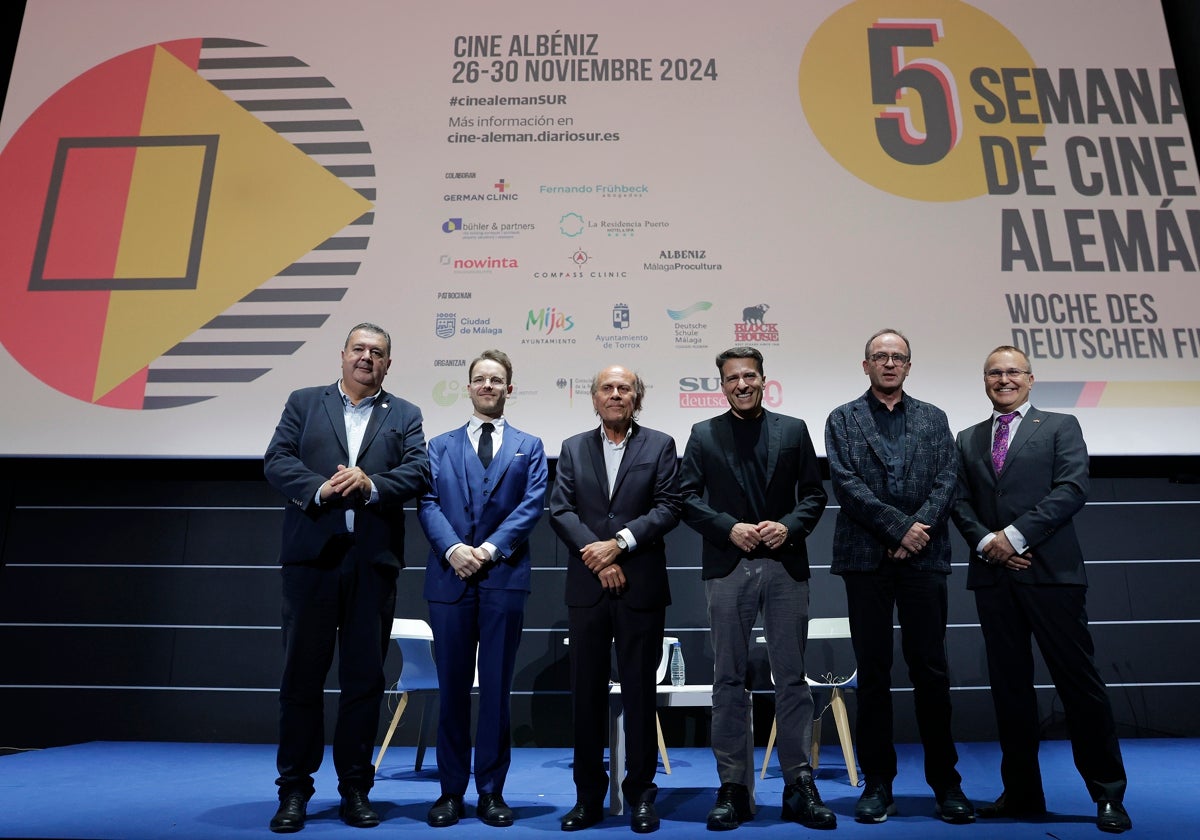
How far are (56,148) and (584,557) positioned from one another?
4148mm

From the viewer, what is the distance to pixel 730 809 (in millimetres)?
2631

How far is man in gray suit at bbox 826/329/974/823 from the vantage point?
109 inches

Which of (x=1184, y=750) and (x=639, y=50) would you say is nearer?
(x=1184, y=750)

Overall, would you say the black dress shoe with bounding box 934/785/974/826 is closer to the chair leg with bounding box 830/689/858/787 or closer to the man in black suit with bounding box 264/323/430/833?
the chair leg with bounding box 830/689/858/787

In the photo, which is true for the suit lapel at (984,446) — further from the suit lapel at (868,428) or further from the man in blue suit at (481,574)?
the man in blue suit at (481,574)

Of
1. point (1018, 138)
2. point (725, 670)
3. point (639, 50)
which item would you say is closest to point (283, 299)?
point (639, 50)

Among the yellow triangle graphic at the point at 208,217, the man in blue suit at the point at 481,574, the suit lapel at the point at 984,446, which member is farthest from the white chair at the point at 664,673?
the yellow triangle graphic at the point at 208,217

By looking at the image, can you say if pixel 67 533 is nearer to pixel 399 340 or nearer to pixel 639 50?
pixel 399 340

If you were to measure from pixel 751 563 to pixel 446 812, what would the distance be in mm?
1283

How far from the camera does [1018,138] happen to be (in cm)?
467

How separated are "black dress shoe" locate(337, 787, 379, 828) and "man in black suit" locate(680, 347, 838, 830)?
1077mm

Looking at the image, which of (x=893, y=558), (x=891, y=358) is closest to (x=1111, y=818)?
(x=893, y=558)

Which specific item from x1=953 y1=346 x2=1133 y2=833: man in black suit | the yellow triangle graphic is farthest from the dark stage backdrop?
x1=953 y1=346 x2=1133 y2=833: man in black suit

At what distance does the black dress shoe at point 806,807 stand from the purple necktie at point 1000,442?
4.27 feet
